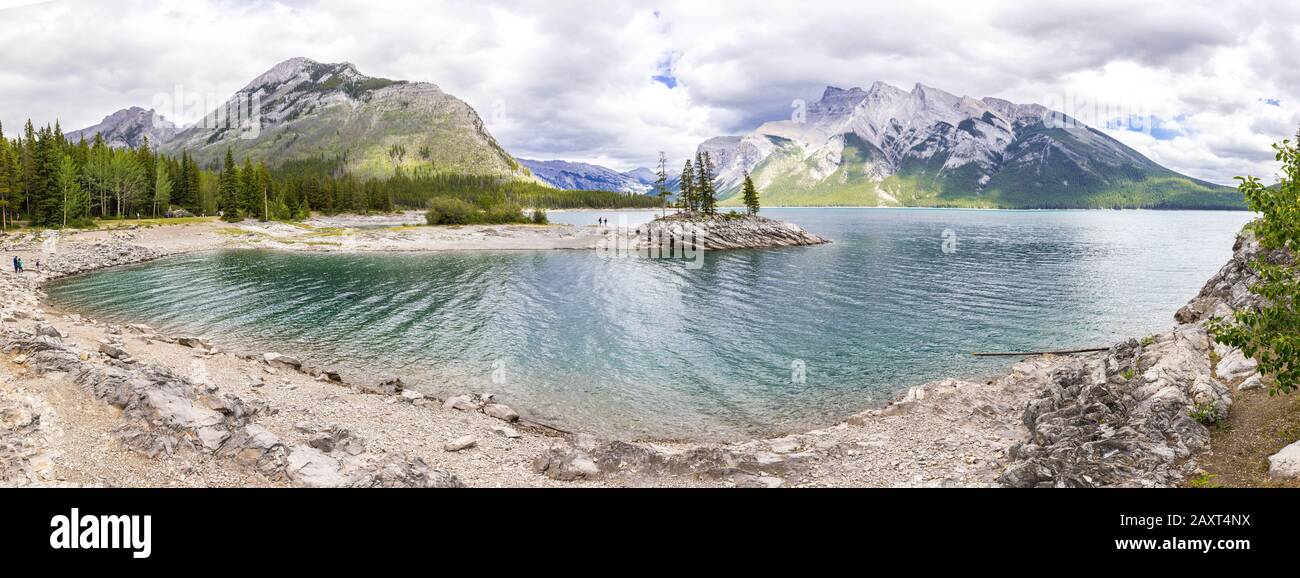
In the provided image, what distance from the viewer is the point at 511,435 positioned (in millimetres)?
20641

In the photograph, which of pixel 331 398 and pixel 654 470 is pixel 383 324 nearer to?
pixel 331 398

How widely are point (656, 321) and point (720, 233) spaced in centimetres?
7030

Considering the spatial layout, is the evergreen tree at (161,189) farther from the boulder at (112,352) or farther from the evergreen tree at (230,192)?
the boulder at (112,352)

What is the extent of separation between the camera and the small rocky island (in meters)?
107

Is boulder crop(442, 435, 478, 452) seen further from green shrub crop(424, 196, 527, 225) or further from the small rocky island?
green shrub crop(424, 196, 527, 225)

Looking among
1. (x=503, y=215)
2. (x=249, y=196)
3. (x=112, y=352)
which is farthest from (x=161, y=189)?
(x=112, y=352)

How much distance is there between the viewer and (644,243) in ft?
348

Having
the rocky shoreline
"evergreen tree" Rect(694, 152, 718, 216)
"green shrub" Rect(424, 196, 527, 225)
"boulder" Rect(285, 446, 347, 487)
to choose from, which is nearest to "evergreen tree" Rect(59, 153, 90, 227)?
"green shrub" Rect(424, 196, 527, 225)

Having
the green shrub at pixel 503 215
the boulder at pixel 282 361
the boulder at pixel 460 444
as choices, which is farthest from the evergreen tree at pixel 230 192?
the boulder at pixel 460 444

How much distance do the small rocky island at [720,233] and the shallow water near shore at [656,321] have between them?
28.4 m

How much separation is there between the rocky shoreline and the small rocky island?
82251 millimetres

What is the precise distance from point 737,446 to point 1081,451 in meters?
9.80
